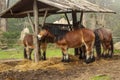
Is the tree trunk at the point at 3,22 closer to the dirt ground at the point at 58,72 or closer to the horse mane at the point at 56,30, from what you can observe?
the horse mane at the point at 56,30

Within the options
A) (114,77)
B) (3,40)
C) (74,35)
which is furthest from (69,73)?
(3,40)

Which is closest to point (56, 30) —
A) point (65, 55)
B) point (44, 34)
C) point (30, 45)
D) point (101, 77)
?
point (44, 34)

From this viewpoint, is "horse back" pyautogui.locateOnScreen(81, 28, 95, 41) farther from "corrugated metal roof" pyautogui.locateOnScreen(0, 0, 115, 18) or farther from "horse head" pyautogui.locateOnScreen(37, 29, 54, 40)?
"horse head" pyautogui.locateOnScreen(37, 29, 54, 40)

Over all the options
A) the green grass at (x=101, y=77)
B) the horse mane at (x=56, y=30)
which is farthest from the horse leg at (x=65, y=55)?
the green grass at (x=101, y=77)

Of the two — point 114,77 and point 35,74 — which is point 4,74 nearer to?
point 35,74

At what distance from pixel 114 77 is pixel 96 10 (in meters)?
5.63

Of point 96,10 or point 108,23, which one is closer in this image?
point 96,10

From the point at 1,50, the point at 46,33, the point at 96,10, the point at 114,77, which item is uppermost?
the point at 96,10

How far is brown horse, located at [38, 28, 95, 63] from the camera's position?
1477 centimetres

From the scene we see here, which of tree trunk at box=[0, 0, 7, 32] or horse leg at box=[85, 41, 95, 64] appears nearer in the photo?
horse leg at box=[85, 41, 95, 64]

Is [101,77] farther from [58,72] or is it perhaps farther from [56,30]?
[56,30]

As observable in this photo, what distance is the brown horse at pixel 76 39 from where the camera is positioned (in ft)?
48.5

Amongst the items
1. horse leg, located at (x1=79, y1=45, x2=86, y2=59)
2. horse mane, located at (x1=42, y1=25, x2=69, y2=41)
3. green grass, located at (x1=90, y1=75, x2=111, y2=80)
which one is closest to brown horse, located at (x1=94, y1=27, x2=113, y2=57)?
horse leg, located at (x1=79, y1=45, x2=86, y2=59)

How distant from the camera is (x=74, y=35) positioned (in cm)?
1486
